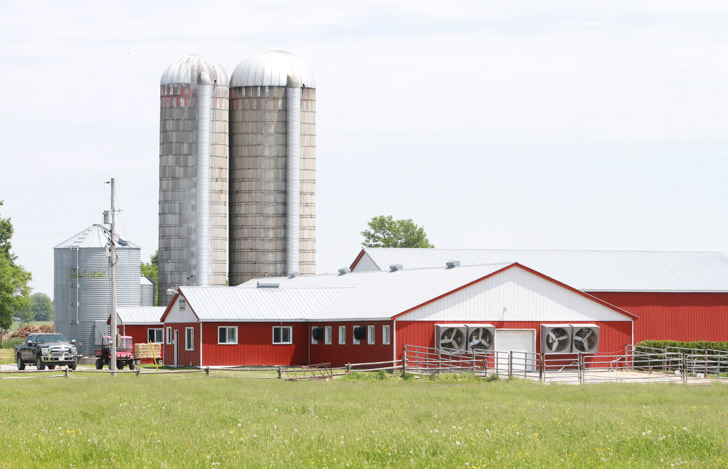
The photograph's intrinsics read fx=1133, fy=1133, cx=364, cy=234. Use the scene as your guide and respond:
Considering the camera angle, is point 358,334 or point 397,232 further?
point 397,232

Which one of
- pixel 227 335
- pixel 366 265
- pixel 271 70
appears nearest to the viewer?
pixel 227 335

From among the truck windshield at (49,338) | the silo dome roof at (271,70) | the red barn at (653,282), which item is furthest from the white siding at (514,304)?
the silo dome roof at (271,70)

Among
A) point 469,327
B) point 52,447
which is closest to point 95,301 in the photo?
point 469,327

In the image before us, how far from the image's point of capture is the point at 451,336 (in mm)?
54562

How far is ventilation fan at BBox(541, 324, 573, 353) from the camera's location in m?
55.9

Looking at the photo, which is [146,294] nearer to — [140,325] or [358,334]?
[140,325]

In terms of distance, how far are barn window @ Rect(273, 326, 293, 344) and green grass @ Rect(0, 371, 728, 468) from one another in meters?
22.8

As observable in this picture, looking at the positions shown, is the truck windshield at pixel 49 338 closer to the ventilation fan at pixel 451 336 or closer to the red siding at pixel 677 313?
the ventilation fan at pixel 451 336

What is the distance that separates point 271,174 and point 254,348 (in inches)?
1056

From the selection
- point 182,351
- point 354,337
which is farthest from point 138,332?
point 354,337

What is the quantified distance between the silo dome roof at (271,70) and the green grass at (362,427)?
5071cm

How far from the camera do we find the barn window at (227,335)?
60.4m

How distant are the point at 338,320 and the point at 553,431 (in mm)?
35763

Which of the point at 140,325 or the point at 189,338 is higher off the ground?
the point at 140,325
